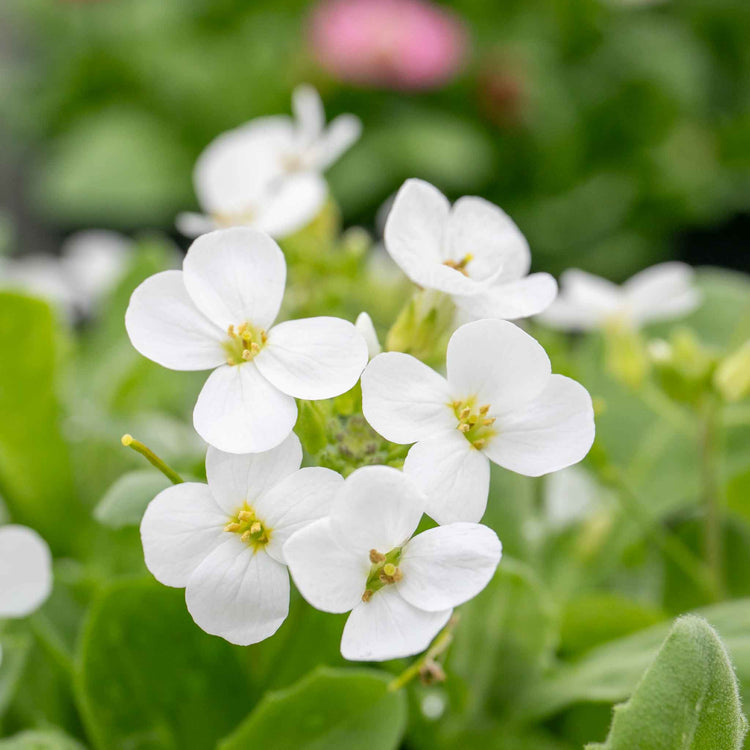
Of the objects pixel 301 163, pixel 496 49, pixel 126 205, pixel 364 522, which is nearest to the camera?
pixel 364 522

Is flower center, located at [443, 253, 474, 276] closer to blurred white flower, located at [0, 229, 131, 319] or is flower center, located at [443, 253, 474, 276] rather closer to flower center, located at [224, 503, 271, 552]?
flower center, located at [224, 503, 271, 552]

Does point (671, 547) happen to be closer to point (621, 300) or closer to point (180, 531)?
point (621, 300)

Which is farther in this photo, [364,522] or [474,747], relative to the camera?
[474,747]

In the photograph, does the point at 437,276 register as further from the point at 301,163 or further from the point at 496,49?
the point at 496,49

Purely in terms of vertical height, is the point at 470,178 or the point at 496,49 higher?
the point at 496,49

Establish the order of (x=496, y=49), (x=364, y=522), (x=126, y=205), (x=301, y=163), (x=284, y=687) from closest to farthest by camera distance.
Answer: (x=364, y=522) < (x=284, y=687) < (x=301, y=163) < (x=126, y=205) < (x=496, y=49)

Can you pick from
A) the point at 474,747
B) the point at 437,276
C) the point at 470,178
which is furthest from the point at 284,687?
the point at 470,178

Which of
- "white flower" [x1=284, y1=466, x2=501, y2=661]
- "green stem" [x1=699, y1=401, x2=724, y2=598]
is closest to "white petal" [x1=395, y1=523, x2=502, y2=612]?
"white flower" [x1=284, y1=466, x2=501, y2=661]

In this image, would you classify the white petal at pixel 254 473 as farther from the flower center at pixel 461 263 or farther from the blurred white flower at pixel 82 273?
the blurred white flower at pixel 82 273
